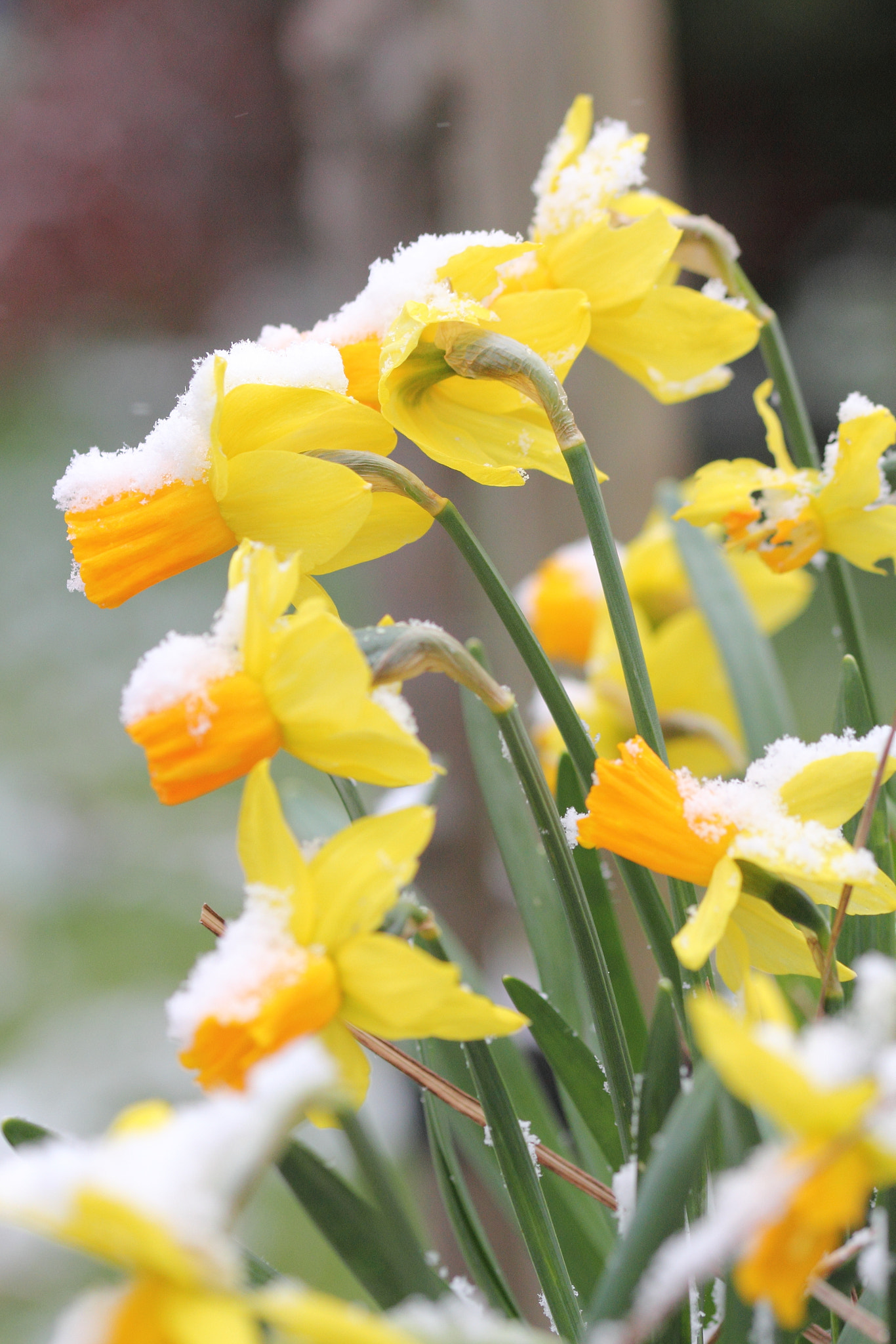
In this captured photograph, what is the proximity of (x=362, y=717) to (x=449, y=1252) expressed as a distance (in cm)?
95

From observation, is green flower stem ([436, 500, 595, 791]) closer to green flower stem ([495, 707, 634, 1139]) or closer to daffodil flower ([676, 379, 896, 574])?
green flower stem ([495, 707, 634, 1139])

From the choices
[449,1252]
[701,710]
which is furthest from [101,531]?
[449,1252]

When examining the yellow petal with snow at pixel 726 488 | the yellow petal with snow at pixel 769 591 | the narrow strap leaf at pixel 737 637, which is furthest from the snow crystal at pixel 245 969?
the yellow petal with snow at pixel 769 591

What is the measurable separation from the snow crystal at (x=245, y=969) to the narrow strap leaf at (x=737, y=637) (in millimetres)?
394

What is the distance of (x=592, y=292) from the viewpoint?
1.26 feet

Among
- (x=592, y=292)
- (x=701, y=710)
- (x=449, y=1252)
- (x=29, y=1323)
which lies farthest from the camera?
(x=29, y=1323)

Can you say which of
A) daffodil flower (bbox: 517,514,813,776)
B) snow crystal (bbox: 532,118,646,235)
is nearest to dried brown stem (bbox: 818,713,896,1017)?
snow crystal (bbox: 532,118,646,235)

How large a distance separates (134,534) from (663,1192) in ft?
0.73

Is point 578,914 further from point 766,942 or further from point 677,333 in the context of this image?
point 677,333

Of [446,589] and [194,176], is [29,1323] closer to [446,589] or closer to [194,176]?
[446,589]

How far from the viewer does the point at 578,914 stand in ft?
0.99

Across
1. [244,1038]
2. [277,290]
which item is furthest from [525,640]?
[277,290]

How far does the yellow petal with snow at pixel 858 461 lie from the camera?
36 cm

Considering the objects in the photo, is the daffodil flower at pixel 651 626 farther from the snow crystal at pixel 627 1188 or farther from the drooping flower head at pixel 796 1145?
the drooping flower head at pixel 796 1145
